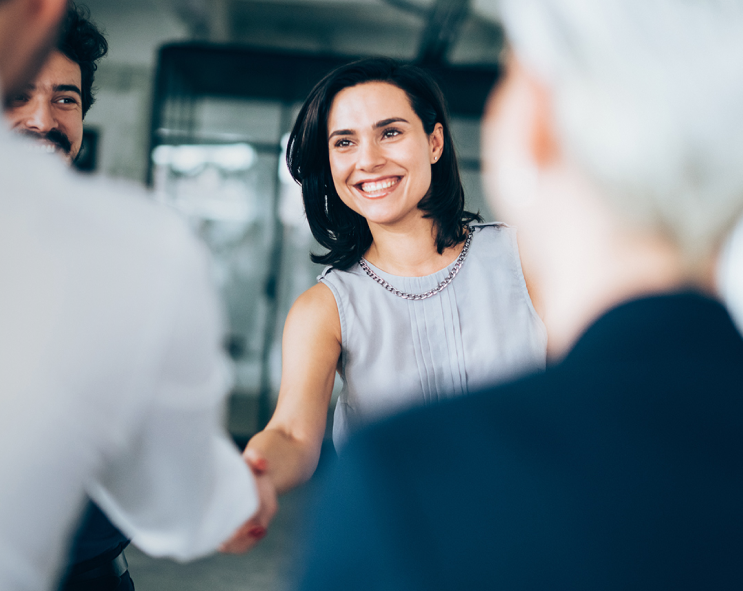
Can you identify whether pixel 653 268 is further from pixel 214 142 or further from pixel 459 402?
pixel 214 142

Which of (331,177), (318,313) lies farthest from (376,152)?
(318,313)

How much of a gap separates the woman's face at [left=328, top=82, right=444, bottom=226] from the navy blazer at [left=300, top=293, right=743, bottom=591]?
107 cm

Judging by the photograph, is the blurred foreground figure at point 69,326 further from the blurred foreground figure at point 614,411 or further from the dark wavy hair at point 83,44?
the dark wavy hair at point 83,44

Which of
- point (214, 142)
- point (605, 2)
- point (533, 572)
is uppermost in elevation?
point (214, 142)

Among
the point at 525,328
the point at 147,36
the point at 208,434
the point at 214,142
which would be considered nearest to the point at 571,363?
the point at 208,434

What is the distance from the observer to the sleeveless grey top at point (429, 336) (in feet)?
4.37

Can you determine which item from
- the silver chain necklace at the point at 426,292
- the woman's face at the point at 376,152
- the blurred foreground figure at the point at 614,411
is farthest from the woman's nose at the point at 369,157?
the blurred foreground figure at the point at 614,411

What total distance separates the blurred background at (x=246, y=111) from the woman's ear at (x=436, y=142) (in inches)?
132

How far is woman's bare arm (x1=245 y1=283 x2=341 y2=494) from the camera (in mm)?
1179

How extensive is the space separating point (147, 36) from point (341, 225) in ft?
17.2

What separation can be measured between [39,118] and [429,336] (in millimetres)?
910

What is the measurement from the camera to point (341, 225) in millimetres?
1558

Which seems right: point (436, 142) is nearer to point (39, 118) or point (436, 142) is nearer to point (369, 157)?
point (369, 157)

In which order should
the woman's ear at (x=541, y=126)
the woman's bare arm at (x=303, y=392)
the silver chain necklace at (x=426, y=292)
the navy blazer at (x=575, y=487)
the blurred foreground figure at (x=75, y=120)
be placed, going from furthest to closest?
the silver chain necklace at (x=426, y=292) < the woman's bare arm at (x=303, y=392) < the blurred foreground figure at (x=75, y=120) < the woman's ear at (x=541, y=126) < the navy blazer at (x=575, y=487)
